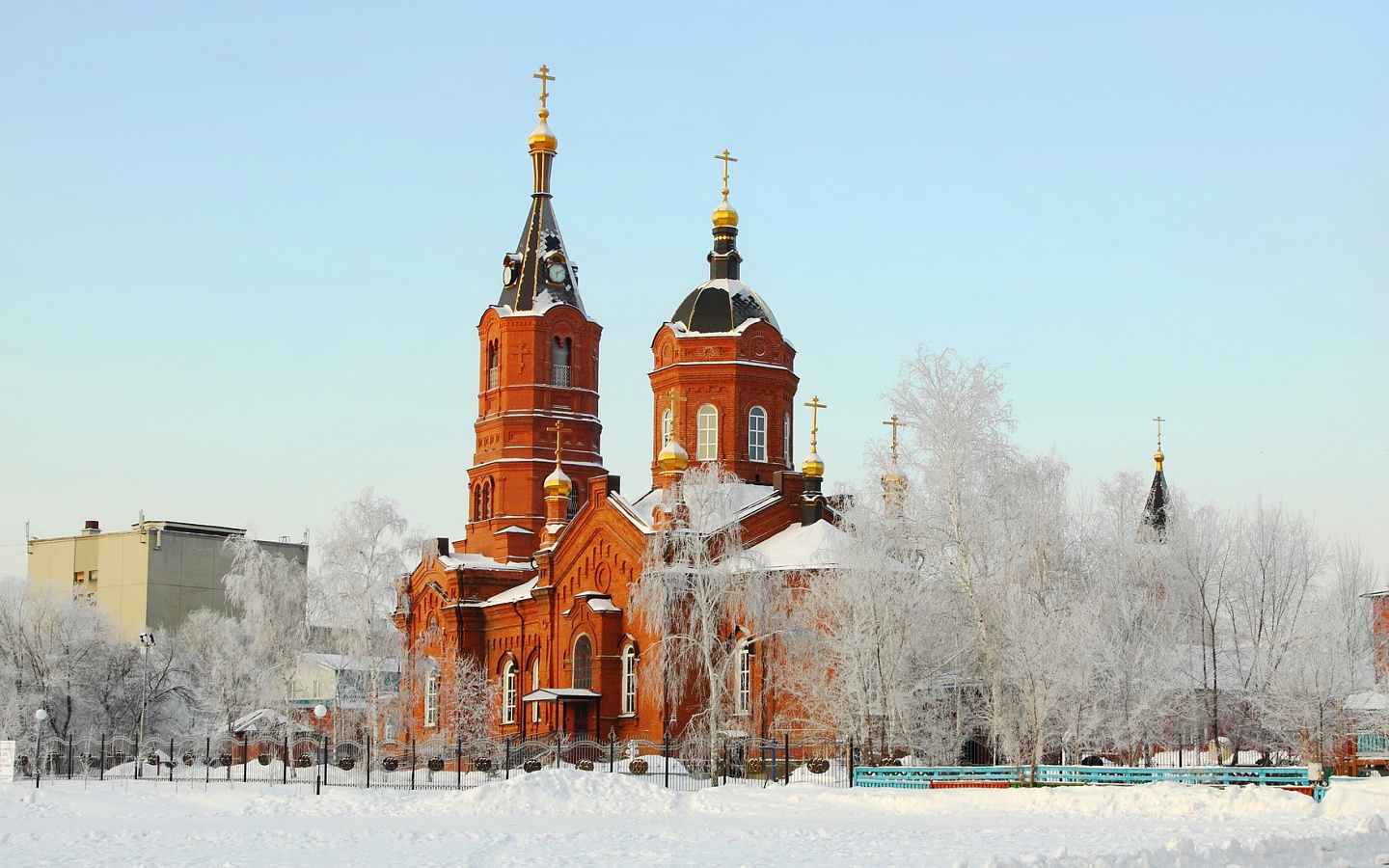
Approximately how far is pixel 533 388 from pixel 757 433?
27.0ft

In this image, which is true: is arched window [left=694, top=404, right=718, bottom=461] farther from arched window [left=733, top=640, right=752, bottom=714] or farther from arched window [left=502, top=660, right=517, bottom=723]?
arched window [left=502, top=660, right=517, bottom=723]

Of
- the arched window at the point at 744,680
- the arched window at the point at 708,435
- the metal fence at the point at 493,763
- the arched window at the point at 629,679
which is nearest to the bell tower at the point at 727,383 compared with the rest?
the arched window at the point at 708,435

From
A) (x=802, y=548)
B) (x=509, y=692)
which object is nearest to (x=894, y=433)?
(x=802, y=548)

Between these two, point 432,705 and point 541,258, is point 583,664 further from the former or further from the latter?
point 541,258

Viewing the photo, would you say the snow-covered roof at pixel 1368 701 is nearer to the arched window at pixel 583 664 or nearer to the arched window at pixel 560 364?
the arched window at pixel 583 664

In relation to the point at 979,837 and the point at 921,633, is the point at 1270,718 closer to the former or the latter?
the point at 921,633

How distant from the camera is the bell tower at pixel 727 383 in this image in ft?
136

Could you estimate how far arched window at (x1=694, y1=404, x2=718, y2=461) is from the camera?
41656mm

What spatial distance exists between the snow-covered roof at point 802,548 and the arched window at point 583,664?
5.27 m

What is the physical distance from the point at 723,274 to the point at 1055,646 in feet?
60.4

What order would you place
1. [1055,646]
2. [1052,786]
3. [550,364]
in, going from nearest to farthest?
[1052,786] < [1055,646] < [550,364]

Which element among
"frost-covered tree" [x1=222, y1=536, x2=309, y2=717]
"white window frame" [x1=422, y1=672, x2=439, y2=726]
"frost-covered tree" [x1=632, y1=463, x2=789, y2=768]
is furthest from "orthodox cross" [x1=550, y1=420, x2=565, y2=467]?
"frost-covered tree" [x1=632, y1=463, x2=789, y2=768]

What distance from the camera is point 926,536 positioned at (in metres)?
29.7

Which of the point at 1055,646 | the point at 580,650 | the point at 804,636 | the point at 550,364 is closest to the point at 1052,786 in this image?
the point at 1055,646
